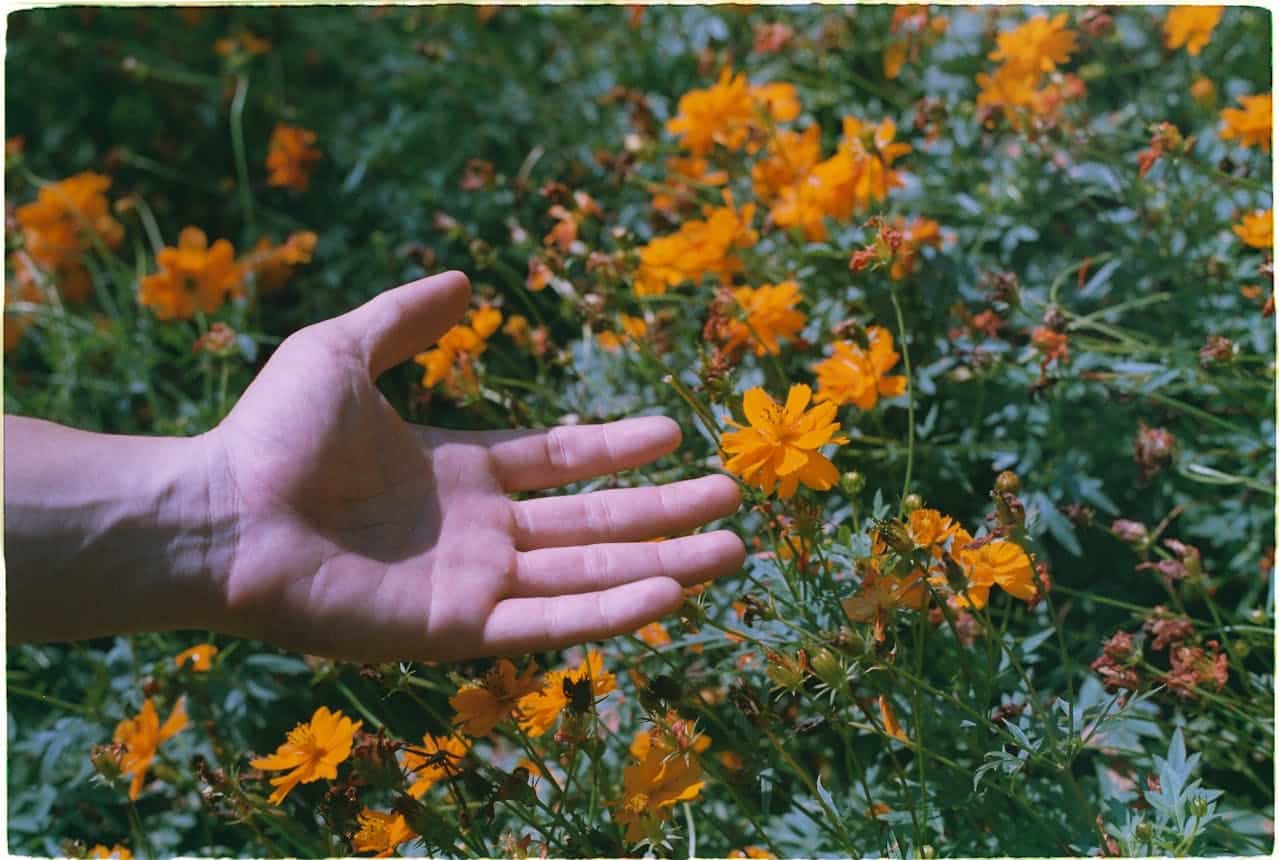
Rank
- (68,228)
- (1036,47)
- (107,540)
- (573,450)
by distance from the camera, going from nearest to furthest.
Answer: (107,540)
(573,450)
(1036,47)
(68,228)

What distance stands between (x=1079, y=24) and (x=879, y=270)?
0.59 metres

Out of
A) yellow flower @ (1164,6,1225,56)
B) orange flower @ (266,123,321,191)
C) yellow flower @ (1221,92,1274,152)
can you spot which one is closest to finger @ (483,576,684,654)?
yellow flower @ (1221,92,1274,152)

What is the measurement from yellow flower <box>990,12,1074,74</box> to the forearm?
142cm

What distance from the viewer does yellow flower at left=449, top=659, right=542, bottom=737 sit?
4.04ft

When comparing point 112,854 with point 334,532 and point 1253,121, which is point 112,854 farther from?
point 1253,121

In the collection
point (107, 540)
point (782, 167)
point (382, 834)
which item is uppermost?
point (782, 167)

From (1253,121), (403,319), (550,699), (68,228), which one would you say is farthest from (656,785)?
(68,228)

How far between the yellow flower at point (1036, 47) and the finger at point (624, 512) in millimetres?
1002

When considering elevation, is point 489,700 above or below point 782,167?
below

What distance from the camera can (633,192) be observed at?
2354 mm

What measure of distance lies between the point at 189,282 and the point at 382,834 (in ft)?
4.59

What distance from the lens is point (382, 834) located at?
47.1 inches

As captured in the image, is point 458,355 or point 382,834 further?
point 458,355

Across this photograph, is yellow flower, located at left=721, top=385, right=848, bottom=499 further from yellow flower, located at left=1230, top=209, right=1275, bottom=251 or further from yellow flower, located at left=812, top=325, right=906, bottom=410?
yellow flower, located at left=1230, top=209, right=1275, bottom=251
